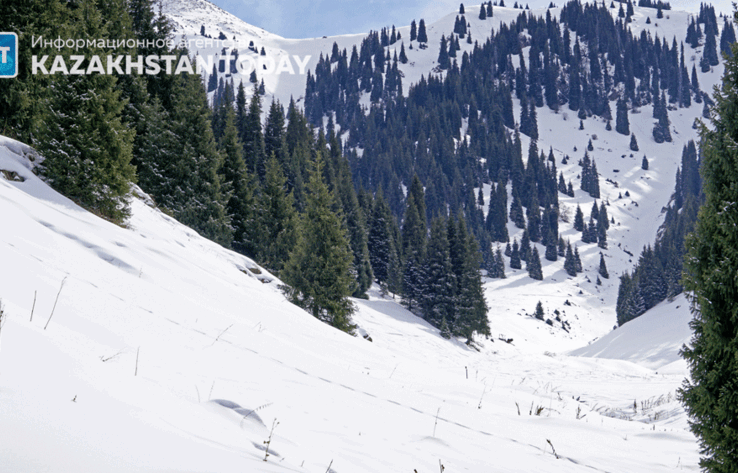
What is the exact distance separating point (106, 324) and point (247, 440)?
100 inches

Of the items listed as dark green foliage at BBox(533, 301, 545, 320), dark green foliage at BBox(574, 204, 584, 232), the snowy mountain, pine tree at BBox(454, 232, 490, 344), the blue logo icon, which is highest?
the blue logo icon

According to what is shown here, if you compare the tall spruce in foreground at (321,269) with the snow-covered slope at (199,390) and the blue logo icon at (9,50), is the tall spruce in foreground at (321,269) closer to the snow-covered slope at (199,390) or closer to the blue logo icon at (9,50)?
the snow-covered slope at (199,390)

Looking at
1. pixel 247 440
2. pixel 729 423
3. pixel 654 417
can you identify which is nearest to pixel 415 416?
pixel 247 440

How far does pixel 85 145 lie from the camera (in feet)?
36.7

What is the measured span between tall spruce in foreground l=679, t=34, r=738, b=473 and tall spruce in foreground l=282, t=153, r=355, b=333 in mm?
14486

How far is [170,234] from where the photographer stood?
13.6 m

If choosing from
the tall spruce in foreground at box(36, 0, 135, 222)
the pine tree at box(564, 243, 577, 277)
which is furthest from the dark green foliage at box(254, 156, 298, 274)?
the pine tree at box(564, 243, 577, 277)

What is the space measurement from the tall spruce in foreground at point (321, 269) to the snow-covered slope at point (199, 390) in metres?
9.10

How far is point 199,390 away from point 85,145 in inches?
374

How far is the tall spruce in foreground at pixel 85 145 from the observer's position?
1089cm

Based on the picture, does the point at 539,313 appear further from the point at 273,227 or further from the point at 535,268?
the point at 273,227

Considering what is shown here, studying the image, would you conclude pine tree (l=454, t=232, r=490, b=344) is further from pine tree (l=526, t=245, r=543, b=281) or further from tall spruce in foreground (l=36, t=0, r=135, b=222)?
pine tree (l=526, t=245, r=543, b=281)

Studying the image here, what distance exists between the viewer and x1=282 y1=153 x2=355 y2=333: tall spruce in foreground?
1986 centimetres

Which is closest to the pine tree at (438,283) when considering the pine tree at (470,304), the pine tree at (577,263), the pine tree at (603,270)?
the pine tree at (470,304)
